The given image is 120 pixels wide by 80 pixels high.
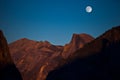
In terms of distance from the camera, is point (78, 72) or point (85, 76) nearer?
point (85, 76)

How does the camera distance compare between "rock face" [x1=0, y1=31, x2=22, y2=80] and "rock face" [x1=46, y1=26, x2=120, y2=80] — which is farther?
"rock face" [x1=46, y1=26, x2=120, y2=80]

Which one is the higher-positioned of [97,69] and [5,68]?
[5,68]

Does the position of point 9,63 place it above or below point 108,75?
above

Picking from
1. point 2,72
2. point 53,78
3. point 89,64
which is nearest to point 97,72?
point 89,64

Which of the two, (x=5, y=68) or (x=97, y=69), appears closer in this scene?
(x=5, y=68)

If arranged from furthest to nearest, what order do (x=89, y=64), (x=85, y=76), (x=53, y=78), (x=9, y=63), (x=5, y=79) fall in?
(x=89, y=64), (x=53, y=78), (x=85, y=76), (x=9, y=63), (x=5, y=79)

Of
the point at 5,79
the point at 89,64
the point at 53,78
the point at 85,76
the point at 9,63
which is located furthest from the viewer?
the point at 89,64

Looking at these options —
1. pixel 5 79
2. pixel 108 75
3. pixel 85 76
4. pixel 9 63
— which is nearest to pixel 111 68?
pixel 108 75

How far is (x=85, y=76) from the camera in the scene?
16425 centimetres

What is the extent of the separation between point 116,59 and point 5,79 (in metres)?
102

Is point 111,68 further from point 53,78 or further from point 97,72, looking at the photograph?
point 53,78

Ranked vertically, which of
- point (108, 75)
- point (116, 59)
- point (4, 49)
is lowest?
point (108, 75)

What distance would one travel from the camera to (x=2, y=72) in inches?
4316

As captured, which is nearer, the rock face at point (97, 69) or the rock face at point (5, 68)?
the rock face at point (5, 68)
